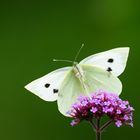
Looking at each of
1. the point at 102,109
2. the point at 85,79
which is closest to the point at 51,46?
the point at 85,79

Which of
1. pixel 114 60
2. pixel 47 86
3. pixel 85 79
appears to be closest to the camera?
pixel 47 86

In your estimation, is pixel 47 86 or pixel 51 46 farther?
A: pixel 51 46

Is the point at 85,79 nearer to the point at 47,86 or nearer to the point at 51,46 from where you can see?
the point at 47,86

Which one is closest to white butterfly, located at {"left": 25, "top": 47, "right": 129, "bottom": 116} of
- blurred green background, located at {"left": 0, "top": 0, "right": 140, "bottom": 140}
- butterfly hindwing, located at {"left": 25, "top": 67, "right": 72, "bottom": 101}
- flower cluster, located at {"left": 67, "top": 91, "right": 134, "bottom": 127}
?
butterfly hindwing, located at {"left": 25, "top": 67, "right": 72, "bottom": 101}

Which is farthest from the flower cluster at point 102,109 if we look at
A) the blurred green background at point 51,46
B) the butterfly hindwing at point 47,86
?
the blurred green background at point 51,46

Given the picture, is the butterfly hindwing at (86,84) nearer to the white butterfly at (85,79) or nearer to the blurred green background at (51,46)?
the white butterfly at (85,79)
